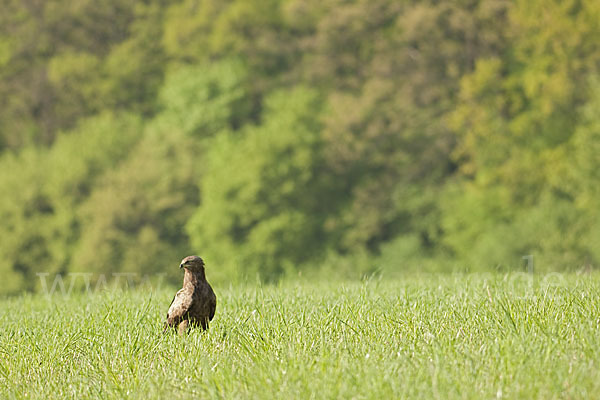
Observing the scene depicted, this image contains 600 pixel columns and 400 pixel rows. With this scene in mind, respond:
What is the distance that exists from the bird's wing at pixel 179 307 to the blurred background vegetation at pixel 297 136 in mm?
25097

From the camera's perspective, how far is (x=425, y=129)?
38.2m

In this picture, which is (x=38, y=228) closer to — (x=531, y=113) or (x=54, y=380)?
(x=531, y=113)

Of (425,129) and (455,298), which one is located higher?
(425,129)

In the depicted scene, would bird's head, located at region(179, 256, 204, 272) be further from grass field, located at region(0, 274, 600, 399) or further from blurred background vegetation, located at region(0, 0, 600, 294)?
blurred background vegetation, located at region(0, 0, 600, 294)

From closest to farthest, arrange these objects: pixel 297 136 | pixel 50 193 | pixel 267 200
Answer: pixel 267 200
pixel 297 136
pixel 50 193

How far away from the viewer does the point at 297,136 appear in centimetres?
4072

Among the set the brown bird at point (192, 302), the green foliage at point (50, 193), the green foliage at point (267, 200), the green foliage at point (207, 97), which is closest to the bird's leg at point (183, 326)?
the brown bird at point (192, 302)

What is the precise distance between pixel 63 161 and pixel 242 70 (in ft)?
34.5

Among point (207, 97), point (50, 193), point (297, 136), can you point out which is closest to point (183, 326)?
point (297, 136)

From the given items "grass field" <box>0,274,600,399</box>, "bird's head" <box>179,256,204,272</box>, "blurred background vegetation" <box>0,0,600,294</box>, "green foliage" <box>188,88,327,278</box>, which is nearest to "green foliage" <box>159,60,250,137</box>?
"blurred background vegetation" <box>0,0,600,294</box>

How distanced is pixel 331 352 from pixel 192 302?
1.29 meters

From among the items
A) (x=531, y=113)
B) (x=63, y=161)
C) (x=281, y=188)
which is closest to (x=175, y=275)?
(x=281, y=188)

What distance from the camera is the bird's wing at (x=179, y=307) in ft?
19.5

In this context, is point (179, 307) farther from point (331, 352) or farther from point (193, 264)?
point (331, 352)
